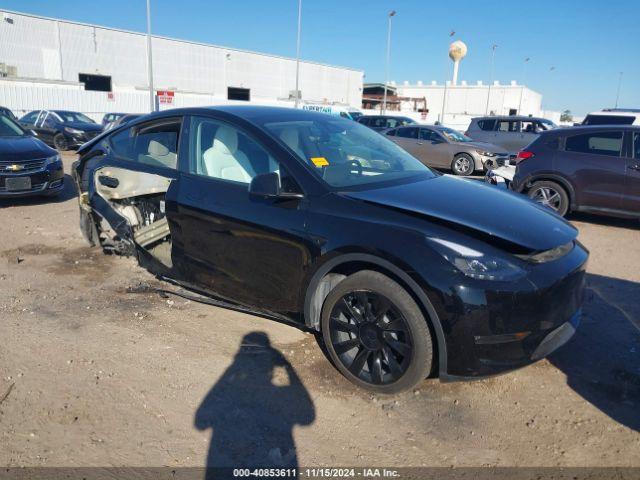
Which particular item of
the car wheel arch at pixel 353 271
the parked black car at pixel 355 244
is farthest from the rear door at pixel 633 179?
the car wheel arch at pixel 353 271

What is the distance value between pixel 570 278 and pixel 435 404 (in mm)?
1096

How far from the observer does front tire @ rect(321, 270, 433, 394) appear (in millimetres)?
2801

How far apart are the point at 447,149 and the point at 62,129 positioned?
519 inches

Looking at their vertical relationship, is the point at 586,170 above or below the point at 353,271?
above

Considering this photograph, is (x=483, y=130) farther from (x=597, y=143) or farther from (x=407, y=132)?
(x=597, y=143)

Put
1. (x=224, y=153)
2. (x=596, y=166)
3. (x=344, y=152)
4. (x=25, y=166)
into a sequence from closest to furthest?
1. (x=344, y=152)
2. (x=224, y=153)
3. (x=596, y=166)
4. (x=25, y=166)

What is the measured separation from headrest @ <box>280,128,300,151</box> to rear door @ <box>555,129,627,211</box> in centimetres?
575

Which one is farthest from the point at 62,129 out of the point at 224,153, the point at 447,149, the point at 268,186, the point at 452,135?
the point at 268,186

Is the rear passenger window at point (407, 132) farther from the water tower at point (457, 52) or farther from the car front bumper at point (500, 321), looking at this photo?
the water tower at point (457, 52)

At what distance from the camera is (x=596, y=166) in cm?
752

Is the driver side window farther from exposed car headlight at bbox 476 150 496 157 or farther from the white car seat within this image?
exposed car headlight at bbox 476 150 496 157

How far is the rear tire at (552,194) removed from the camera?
25.8 ft

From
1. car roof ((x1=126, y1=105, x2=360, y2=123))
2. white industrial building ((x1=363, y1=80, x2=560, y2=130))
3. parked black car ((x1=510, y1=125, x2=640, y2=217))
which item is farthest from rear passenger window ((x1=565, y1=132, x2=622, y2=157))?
white industrial building ((x1=363, y1=80, x2=560, y2=130))

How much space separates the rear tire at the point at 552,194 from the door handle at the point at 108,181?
632cm
